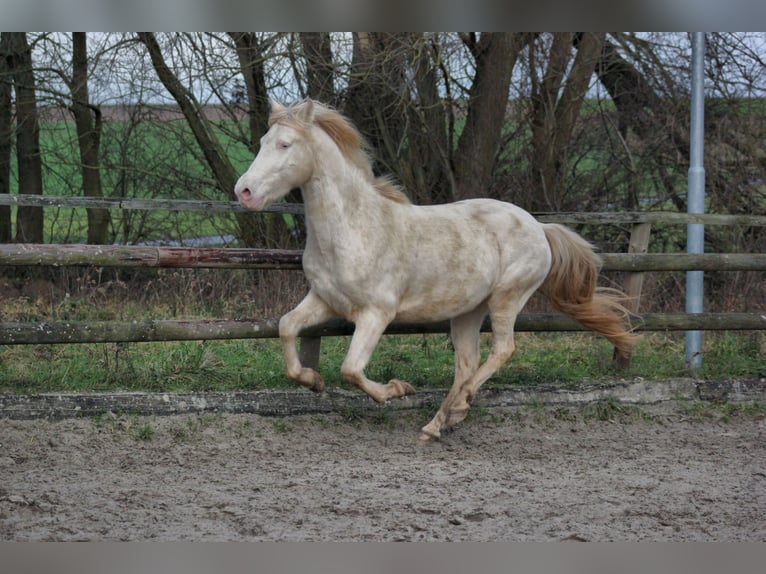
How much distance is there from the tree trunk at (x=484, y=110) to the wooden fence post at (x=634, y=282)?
403 cm

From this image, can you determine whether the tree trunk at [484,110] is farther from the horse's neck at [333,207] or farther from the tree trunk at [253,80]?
the horse's neck at [333,207]

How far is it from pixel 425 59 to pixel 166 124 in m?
3.55

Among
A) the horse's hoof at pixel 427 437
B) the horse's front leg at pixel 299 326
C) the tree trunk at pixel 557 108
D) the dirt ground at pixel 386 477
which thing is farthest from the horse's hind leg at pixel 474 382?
the tree trunk at pixel 557 108

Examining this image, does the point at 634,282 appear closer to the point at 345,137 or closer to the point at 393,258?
the point at 393,258

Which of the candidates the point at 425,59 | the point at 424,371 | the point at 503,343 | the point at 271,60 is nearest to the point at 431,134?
the point at 425,59

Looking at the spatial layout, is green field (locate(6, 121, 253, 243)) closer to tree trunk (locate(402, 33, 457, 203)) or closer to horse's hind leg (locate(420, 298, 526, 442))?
tree trunk (locate(402, 33, 457, 203))

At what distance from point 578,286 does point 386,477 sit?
2.11 meters

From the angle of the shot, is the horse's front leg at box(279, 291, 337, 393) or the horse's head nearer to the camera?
the horse's head

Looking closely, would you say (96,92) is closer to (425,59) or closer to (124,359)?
(425,59)

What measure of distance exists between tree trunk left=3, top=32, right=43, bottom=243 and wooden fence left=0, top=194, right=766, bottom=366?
4.23m

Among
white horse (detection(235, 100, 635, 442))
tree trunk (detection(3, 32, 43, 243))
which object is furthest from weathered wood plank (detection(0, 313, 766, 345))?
tree trunk (detection(3, 32, 43, 243))

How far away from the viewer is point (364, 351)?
17.2 feet

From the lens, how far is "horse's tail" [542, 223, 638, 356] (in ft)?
19.8

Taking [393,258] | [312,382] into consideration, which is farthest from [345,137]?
[312,382]
